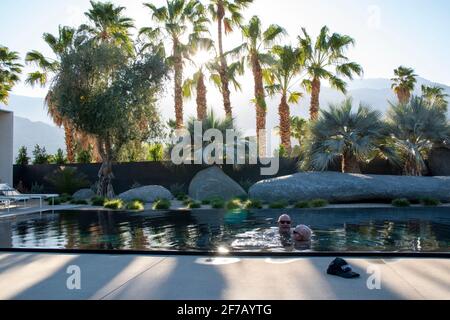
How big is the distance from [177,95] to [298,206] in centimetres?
1467

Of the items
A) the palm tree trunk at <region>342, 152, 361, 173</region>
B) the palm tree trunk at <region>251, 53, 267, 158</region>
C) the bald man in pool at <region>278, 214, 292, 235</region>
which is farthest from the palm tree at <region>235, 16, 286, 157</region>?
the bald man in pool at <region>278, 214, 292, 235</region>

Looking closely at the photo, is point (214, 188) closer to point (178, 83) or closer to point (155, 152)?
point (155, 152)

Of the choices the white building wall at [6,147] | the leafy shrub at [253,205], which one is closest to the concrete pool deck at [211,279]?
the leafy shrub at [253,205]

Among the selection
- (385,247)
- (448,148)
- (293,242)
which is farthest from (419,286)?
(448,148)

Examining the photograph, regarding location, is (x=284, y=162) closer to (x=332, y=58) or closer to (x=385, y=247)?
(x=332, y=58)

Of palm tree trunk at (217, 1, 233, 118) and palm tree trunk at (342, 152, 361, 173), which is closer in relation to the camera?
palm tree trunk at (342, 152, 361, 173)

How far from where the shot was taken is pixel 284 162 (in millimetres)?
22812

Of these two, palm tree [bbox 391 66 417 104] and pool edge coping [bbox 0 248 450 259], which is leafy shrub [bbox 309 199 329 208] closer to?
pool edge coping [bbox 0 248 450 259]

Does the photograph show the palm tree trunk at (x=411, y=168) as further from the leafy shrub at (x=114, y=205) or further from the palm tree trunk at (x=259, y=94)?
the leafy shrub at (x=114, y=205)

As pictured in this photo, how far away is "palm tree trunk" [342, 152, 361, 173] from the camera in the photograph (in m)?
20.3

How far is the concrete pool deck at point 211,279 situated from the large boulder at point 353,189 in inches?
432

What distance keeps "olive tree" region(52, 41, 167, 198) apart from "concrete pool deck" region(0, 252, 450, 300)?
1499cm
